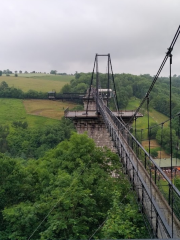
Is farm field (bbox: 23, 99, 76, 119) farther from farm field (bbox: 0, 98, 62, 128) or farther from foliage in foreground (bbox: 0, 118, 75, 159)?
foliage in foreground (bbox: 0, 118, 75, 159)

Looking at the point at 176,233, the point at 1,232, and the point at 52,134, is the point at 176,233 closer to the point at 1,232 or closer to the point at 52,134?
the point at 1,232

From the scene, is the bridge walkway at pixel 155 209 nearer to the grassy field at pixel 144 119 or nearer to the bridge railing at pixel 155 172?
the bridge railing at pixel 155 172

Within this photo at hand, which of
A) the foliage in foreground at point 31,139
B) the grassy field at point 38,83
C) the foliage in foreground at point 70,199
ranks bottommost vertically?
the foliage in foreground at point 31,139

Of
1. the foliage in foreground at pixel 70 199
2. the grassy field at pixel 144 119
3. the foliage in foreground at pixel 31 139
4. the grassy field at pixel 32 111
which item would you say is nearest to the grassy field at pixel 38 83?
the grassy field at pixel 32 111

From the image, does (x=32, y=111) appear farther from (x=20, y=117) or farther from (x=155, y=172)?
(x=155, y=172)

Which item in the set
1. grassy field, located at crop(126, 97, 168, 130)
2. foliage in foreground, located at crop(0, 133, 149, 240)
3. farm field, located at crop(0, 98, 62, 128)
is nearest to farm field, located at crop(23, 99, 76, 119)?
farm field, located at crop(0, 98, 62, 128)

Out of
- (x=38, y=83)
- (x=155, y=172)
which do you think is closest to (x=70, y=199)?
→ (x=155, y=172)

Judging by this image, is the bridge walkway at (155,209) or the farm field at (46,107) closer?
the bridge walkway at (155,209)
